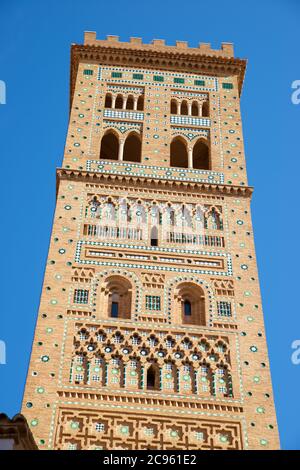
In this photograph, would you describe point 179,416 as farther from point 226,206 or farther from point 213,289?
point 226,206

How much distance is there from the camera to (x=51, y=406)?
11.2m

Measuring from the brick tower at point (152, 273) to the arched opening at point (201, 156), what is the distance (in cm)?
5

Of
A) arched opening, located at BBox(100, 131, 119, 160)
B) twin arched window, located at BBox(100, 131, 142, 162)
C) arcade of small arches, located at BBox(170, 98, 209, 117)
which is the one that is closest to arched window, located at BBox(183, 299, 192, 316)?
twin arched window, located at BBox(100, 131, 142, 162)

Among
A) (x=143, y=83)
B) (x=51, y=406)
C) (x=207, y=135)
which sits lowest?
(x=51, y=406)

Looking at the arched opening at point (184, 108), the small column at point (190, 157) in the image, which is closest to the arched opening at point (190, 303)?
the small column at point (190, 157)

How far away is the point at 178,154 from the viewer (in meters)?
16.5

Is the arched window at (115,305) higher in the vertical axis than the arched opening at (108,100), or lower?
lower

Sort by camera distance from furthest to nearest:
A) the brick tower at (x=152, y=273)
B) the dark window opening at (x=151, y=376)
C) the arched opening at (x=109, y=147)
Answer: the arched opening at (x=109, y=147), the dark window opening at (x=151, y=376), the brick tower at (x=152, y=273)

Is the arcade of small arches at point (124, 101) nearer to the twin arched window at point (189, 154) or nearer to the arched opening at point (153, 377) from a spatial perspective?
the twin arched window at point (189, 154)

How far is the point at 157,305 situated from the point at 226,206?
8.33 feet

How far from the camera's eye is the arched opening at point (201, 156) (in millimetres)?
15853

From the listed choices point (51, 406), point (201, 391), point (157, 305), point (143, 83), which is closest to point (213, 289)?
point (157, 305)

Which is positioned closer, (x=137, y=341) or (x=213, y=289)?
(x=137, y=341)

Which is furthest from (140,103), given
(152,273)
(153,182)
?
(152,273)
